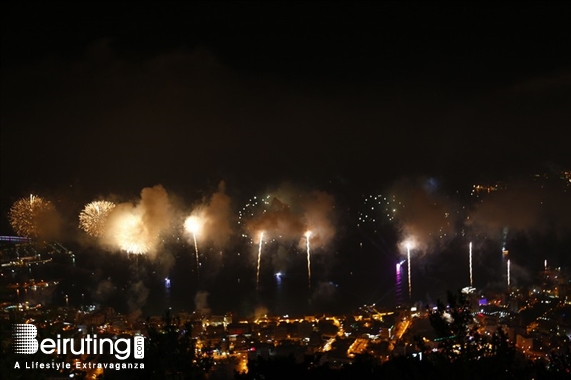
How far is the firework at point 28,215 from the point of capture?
63.6 ft

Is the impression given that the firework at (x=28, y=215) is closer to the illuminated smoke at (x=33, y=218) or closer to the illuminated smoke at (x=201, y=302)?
the illuminated smoke at (x=33, y=218)

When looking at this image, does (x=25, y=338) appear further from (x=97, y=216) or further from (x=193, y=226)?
(x=193, y=226)

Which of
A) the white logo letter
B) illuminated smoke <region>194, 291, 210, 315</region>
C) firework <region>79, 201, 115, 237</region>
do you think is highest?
firework <region>79, 201, 115, 237</region>

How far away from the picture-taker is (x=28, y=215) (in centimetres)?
2044

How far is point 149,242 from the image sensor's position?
63.9 feet

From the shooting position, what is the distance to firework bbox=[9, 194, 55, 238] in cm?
1939

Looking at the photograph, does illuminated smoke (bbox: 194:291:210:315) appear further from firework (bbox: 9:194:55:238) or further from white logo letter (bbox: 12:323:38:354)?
white logo letter (bbox: 12:323:38:354)

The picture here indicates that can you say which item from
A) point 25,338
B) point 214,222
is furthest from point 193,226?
point 25,338

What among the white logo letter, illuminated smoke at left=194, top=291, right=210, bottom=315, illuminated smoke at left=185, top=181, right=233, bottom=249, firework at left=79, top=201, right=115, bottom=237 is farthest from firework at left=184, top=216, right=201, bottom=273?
the white logo letter

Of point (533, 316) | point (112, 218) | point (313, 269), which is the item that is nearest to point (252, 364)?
point (533, 316)

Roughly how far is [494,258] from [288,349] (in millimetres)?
15647

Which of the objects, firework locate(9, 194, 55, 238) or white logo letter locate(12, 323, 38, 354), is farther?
firework locate(9, 194, 55, 238)

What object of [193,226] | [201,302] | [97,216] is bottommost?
[201,302]

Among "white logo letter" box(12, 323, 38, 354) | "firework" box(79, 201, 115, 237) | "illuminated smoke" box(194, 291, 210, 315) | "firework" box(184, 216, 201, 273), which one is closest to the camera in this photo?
"white logo letter" box(12, 323, 38, 354)
